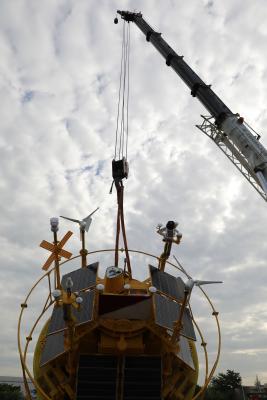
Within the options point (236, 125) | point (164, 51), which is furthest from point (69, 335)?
point (164, 51)

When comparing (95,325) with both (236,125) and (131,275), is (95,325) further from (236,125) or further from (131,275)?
(236,125)


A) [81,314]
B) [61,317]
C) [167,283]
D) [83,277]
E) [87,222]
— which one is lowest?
[81,314]

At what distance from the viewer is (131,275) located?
16141mm

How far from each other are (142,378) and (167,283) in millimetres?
3879

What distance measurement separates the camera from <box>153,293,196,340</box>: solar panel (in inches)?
503

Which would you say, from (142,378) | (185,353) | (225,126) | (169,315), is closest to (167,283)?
(169,315)

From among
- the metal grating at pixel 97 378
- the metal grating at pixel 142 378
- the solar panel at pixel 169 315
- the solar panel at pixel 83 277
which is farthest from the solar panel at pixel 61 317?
the solar panel at pixel 169 315

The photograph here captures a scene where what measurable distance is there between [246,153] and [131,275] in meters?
9.94

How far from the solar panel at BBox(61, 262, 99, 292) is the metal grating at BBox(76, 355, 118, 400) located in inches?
105

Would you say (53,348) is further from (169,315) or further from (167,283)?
(167,283)

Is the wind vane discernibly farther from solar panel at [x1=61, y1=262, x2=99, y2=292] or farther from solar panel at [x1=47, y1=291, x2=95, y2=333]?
solar panel at [x1=47, y1=291, x2=95, y2=333]

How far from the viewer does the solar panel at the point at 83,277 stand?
46.4ft

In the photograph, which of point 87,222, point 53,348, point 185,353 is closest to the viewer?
point 53,348

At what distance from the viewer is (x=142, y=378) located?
41.2 feet
